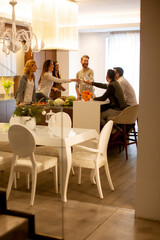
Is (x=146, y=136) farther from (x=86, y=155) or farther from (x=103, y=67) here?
(x=103, y=67)

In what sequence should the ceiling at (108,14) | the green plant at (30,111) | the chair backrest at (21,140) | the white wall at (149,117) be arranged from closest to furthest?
the chair backrest at (21,140), the green plant at (30,111), the white wall at (149,117), the ceiling at (108,14)

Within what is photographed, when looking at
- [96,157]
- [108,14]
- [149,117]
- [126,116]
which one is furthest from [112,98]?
[108,14]

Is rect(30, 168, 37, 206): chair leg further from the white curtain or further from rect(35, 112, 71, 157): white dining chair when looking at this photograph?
the white curtain

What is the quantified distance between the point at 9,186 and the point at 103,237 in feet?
2.89

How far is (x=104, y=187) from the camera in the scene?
4.56m

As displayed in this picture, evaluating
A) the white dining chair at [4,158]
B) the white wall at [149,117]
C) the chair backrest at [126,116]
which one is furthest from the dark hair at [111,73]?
the white dining chair at [4,158]

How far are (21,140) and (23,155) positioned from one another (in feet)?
0.42

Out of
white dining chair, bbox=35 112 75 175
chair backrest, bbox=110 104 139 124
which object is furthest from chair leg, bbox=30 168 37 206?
chair backrest, bbox=110 104 139 124

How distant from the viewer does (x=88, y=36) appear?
1116 centimetres

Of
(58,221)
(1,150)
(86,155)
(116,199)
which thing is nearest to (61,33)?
(86,155)

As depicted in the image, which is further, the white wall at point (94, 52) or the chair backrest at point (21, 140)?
the white wall at point (94, 52)

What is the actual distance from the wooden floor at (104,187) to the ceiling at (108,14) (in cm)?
355

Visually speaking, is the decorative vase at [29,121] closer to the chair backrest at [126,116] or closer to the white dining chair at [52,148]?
the white dining chair at [52,148]

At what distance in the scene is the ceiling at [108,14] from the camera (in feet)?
25.1
